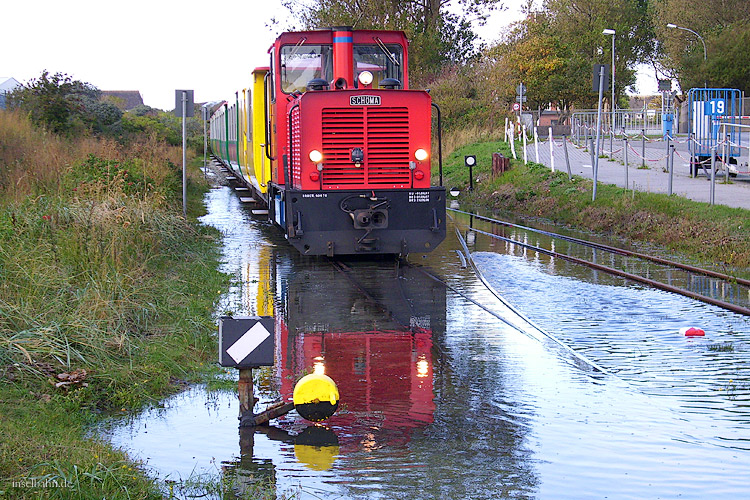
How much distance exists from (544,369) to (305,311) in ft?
12.2

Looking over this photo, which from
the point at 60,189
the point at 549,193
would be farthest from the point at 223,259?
the point at 549,193

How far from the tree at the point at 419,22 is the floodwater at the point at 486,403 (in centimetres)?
3917

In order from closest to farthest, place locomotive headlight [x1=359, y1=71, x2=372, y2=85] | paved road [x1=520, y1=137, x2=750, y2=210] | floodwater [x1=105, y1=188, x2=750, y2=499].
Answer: floodwater [x1=105, y1=188, x2=750, y2=499] < locomotive headlight [x1=359, y1=71, x2=372, y2=85] < paved road [x1=520, y1=137, x2=750, y2=210]

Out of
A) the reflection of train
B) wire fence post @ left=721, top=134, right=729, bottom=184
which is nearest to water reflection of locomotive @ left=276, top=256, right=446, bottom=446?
the reflection of train

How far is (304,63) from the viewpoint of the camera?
1491 centimetres

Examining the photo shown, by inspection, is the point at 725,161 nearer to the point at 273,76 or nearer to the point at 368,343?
the point at 273,76

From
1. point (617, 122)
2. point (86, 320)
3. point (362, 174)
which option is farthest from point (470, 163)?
point (617, 122)

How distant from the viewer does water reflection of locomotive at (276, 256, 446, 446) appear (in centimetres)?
661

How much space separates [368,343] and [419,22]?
157 ft

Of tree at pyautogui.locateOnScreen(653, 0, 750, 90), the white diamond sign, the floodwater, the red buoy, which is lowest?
the floodwater

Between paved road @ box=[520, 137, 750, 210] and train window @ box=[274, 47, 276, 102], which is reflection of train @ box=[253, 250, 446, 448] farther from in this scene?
paved road @ box=[520, 137, 750, 210]

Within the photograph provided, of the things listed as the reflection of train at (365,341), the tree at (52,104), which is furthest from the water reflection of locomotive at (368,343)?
the tree at (52,104)

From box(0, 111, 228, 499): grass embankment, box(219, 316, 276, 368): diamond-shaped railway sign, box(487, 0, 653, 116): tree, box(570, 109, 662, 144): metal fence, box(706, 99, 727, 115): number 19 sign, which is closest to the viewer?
box(0, 111, 228, 499): grass embankment

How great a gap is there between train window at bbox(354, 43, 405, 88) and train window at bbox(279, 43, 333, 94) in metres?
0.49
